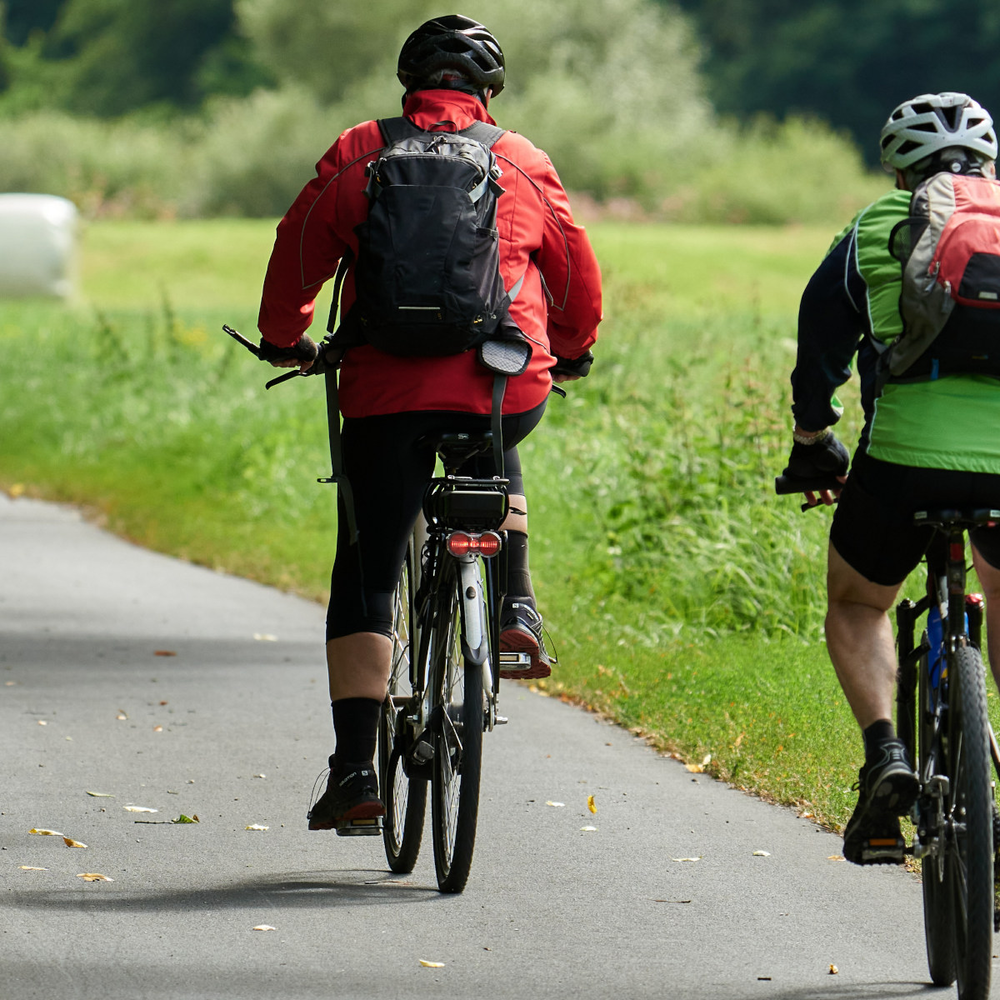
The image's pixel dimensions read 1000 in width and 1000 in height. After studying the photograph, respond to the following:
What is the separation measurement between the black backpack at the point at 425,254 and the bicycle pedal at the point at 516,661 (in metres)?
0.86

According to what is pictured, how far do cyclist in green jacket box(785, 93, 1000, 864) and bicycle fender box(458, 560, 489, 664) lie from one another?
874 millimetres

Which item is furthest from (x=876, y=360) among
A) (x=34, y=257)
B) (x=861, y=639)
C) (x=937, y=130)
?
(x=34, y=257)

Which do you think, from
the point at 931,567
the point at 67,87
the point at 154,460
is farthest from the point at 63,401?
the point at 67,87

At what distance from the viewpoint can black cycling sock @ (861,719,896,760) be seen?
4035 millimetres

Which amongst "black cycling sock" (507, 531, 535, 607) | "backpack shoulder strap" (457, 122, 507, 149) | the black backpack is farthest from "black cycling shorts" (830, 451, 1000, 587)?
"backpack shoulder strap" (457, 122, 507, 149)

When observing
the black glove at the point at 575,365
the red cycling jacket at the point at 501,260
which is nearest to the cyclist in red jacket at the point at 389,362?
the red cycling jacket at the point at 501,260

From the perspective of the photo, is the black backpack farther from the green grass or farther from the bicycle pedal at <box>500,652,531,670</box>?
the green grass

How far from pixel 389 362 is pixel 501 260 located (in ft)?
1.30

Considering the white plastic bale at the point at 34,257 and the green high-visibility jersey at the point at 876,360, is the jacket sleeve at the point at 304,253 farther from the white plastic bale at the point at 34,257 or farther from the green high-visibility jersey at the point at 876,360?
the white plastic bale at the point at 34,257

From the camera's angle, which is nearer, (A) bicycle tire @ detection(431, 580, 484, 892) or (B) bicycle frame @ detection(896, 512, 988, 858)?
(B) bicycle frame @ detection(896, 512, 988, 858)

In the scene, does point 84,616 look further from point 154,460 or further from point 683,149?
point 683,149

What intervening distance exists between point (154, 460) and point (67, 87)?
62109mm

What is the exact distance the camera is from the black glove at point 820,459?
4.36 meters

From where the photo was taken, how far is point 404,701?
525 centimetres
